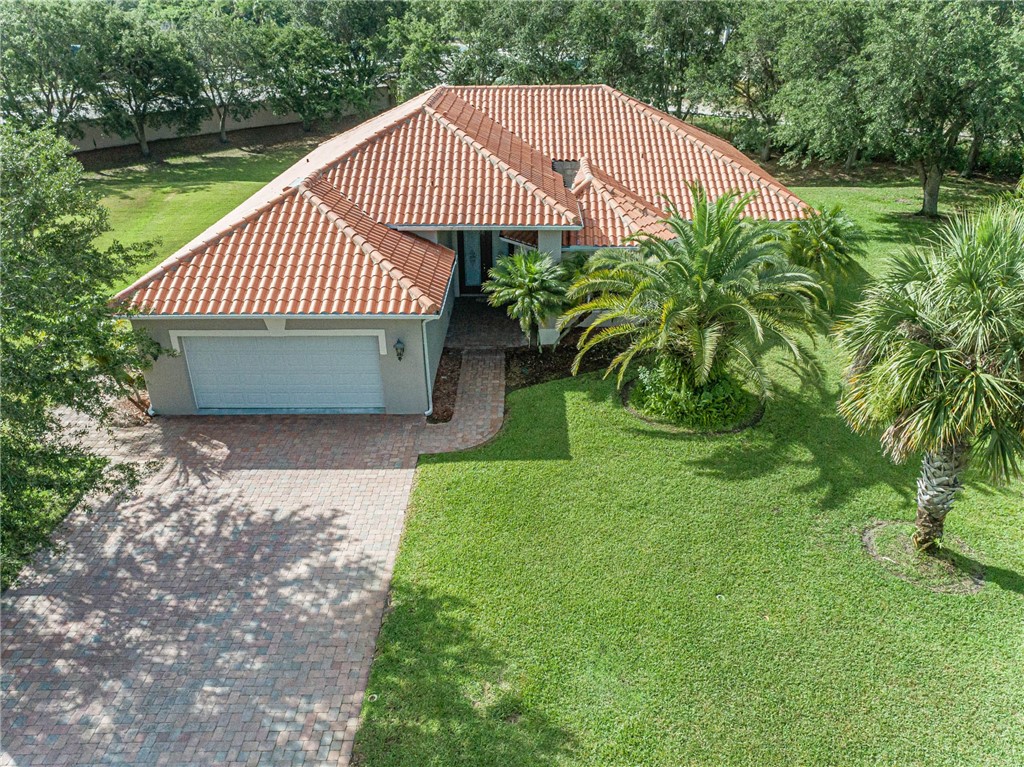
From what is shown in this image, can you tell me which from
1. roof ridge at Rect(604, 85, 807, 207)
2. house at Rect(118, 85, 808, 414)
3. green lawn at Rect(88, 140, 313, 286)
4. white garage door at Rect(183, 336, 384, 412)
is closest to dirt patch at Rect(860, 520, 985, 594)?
house at Rect(118, 85, 808, 414)

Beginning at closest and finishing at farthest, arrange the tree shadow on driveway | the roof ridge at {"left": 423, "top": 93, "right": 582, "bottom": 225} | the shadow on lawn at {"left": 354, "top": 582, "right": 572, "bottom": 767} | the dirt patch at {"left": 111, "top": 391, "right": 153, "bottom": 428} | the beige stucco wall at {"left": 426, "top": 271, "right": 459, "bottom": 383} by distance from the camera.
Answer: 1. the shadow on lawn at {"left": 354, "top": 582, "right": 572, "bottom": 767}
2. the tree shadow on driveway
3. the dirt patch at {"left": 111, "top": 391, "right": 153, "bottom": 428}
4. the beige stucco wall at {"left": 426, "top": 271, "right": 459, "bottom": 383}
5. the roof ridge at {"left": 423, "top": 93, "right": 582, "bottom": 225}

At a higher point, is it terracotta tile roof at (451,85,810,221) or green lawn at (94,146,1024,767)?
terracotta tile roof at (451,85,810,221)

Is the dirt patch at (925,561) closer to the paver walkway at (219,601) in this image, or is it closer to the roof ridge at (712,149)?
the paver walkway at (219,601)

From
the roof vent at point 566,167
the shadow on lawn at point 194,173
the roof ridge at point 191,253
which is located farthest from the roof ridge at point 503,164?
the shadow on lawn at point 194,173

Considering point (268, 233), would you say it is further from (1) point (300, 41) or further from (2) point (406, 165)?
(1) point (300, 41)

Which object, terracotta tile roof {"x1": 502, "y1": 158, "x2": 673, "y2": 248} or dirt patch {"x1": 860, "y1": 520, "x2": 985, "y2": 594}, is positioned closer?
dirt patch {"x1": 860, "y1": 520, "x2": 985, "y2": 594}

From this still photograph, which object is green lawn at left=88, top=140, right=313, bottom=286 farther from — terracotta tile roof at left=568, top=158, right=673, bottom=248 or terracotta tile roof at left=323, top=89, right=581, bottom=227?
terracotta tile roof at left=568, top=158, right=673, bottom=248

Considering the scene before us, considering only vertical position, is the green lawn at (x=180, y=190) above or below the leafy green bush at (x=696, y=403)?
above
